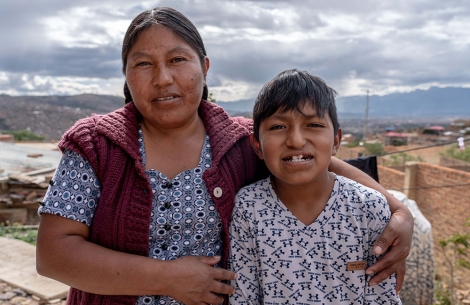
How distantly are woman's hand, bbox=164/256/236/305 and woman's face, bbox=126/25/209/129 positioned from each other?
1.85 feet

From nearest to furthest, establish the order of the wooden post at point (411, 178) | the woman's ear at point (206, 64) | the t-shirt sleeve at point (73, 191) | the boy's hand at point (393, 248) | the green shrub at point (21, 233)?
1. the t-shirt sleeve at point (73, 191)
2. the boy's hand at point (393, 248)
3. the woman's ear at point (206, 64)
4. the green shrub at point (21, 233)
5. the wooden post at point (411, 178)

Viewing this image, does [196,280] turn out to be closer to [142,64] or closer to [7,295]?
[142,64]

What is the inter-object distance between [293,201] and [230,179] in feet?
0.91

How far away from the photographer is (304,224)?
1.62m

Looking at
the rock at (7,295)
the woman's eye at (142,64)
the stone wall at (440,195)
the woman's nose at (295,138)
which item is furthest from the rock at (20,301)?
the stone wall at (440,195)

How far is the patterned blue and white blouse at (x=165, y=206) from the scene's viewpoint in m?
1.48

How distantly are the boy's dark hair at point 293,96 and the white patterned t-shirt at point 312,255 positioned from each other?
1.16ft

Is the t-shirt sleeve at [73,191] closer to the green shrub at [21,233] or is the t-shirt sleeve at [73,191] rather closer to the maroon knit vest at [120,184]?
the maroon knit vest at [120,184]

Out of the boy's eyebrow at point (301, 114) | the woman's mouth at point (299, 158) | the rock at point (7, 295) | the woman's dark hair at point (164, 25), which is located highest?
the woman's dark hair at point (164, 25)

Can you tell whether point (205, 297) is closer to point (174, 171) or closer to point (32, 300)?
point (174, 171)

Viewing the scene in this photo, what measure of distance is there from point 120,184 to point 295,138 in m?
0.68

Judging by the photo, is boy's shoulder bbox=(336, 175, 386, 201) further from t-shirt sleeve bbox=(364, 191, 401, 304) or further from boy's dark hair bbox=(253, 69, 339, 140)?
boy's dark hair bbox=(253, 69, 339, 140)

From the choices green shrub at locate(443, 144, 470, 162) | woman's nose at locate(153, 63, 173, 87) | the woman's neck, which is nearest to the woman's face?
woman's nose at locate(153, 63, 173, 87)

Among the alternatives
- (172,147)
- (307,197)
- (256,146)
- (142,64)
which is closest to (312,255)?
(307,197)
